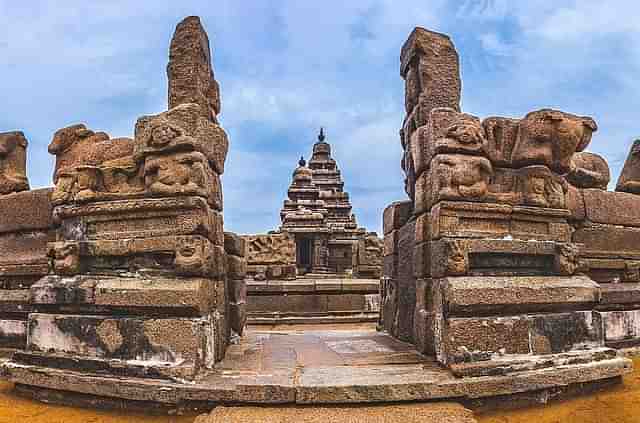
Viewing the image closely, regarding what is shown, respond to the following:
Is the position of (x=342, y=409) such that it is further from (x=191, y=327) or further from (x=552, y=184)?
(x=552, y=184)

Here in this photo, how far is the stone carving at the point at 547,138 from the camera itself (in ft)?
15.4

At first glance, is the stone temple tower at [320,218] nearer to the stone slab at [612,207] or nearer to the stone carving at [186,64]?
the stone slab at [612,207]

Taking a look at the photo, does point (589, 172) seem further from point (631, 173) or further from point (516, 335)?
point (516, 335)

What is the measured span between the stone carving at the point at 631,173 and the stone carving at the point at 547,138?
7.62ft

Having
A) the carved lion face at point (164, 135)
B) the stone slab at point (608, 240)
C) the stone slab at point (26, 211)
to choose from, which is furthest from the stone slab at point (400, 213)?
the stone slab at point (26, 211)

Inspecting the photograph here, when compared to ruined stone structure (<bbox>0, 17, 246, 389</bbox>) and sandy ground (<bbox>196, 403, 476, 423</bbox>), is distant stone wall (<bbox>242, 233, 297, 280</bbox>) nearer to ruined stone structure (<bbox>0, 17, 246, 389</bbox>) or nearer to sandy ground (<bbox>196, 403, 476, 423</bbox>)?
ruined stone structure (<bbox>0, 17, 246, 389</bbox>)

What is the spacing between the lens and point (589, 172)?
584 centimetres

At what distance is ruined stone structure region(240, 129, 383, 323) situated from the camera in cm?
1130

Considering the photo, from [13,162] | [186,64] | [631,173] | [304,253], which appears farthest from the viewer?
[304,253]

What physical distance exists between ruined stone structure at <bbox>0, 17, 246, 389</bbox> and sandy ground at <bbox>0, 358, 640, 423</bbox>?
23cm

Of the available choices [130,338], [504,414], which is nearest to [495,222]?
[504,414]

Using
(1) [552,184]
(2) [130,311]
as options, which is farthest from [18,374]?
(1) [552,184]

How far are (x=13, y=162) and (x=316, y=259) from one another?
18.1 meters

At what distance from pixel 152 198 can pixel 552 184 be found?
4.08 m
